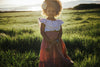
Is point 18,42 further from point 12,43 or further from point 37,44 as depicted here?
point 37,44

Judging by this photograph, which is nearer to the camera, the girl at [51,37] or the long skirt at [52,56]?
the girl at [51,37]

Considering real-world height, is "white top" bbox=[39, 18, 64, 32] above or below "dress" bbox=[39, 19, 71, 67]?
above

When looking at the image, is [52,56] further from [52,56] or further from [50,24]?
[50,24]

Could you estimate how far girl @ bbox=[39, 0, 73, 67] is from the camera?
152 centimetres

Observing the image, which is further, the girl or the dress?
the dress

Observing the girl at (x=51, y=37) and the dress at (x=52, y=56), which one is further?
the dress at (x=52, y=56)

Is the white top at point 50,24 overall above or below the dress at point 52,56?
above

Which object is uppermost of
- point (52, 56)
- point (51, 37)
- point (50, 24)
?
point (50, 24)

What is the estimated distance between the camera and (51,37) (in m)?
1.56

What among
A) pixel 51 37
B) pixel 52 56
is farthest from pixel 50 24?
pixel 52 56

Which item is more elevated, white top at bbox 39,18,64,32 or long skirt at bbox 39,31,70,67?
white top at bbox 39,18,64,32

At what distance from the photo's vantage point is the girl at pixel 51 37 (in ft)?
4.97

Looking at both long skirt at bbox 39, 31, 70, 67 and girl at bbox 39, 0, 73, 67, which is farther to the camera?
long skirt at bbox 39, 31, 70, 67

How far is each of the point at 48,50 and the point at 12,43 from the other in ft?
6.32
